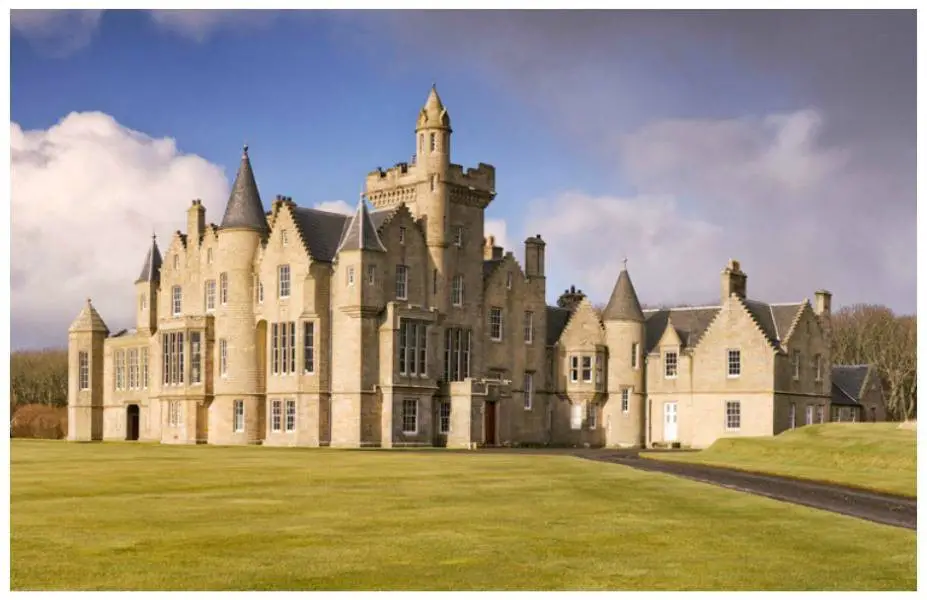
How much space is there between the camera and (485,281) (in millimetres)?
70375

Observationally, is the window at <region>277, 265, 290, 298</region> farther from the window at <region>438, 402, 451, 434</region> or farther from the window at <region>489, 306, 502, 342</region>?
the window at <region>489, 306, 502, 342</region>

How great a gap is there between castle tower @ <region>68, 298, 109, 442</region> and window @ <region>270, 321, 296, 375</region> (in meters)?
20.8

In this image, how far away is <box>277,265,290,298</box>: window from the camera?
214 feet

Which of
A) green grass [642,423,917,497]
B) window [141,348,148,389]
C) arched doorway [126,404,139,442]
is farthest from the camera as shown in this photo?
arched doorway [126,404,139,442]

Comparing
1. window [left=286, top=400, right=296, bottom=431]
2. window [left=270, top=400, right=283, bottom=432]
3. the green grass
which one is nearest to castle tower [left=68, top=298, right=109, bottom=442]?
window [left=270, top=400, right=283, bottom=432]

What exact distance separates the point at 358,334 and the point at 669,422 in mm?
19471

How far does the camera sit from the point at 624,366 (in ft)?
238

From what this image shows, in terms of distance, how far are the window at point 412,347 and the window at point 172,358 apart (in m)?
13.8

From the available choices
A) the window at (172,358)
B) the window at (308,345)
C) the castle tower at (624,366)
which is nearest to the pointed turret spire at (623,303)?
the castle tower at (624,366)

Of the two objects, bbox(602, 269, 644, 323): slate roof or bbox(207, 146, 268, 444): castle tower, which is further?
bbox(602, 269, 644, 323): slate roof

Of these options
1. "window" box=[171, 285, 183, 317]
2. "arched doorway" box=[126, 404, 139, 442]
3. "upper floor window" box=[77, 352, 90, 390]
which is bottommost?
"arched doorway" box=[126, 404, 139, 442]

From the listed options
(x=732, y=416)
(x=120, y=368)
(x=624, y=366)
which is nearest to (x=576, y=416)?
(x=624, y=366)

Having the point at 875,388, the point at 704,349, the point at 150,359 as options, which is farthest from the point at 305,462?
the point at 875,388

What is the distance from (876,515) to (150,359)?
57.9 m
